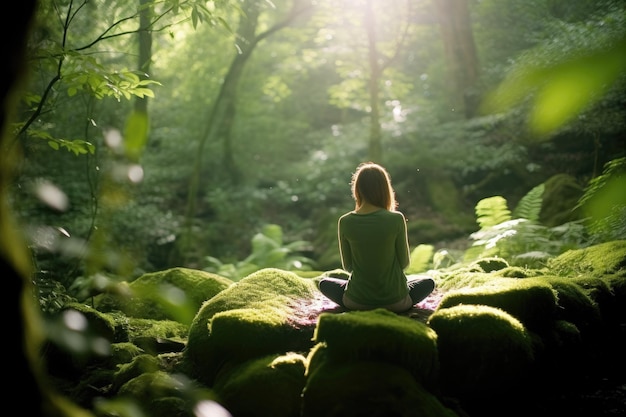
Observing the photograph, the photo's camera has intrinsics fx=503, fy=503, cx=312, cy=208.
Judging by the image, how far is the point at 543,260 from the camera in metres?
6.41

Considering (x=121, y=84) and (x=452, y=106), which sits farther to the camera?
(x=452, y=106)

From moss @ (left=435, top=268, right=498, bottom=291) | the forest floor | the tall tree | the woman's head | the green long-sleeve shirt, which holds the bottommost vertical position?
the forest floor

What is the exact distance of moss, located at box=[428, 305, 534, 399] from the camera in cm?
346

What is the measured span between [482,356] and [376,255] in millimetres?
1296

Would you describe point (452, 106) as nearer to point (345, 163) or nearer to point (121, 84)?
point (345, 163)

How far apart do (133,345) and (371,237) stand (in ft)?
7.83

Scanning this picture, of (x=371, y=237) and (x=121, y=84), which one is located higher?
(x=121, y=84)

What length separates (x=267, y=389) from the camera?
3.46 m

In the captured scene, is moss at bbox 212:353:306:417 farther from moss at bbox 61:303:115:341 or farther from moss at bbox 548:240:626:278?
moss at bbox 548:240:626:278

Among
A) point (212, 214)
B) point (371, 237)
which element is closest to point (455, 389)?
point (371, 237)

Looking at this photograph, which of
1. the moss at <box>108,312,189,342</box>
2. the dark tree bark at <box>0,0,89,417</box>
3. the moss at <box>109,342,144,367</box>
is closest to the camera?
the dark tree bark at <box>0,0,89,417</box>

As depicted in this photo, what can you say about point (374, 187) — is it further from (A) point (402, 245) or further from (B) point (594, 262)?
(B) point (594, 262)

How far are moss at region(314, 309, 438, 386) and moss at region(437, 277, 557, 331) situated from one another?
0.84 meters

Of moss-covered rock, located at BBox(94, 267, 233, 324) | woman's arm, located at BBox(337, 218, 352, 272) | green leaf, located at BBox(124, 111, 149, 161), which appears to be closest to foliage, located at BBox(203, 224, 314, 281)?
moss-covered rock, located at BBox(94, 267, 233, 324)
